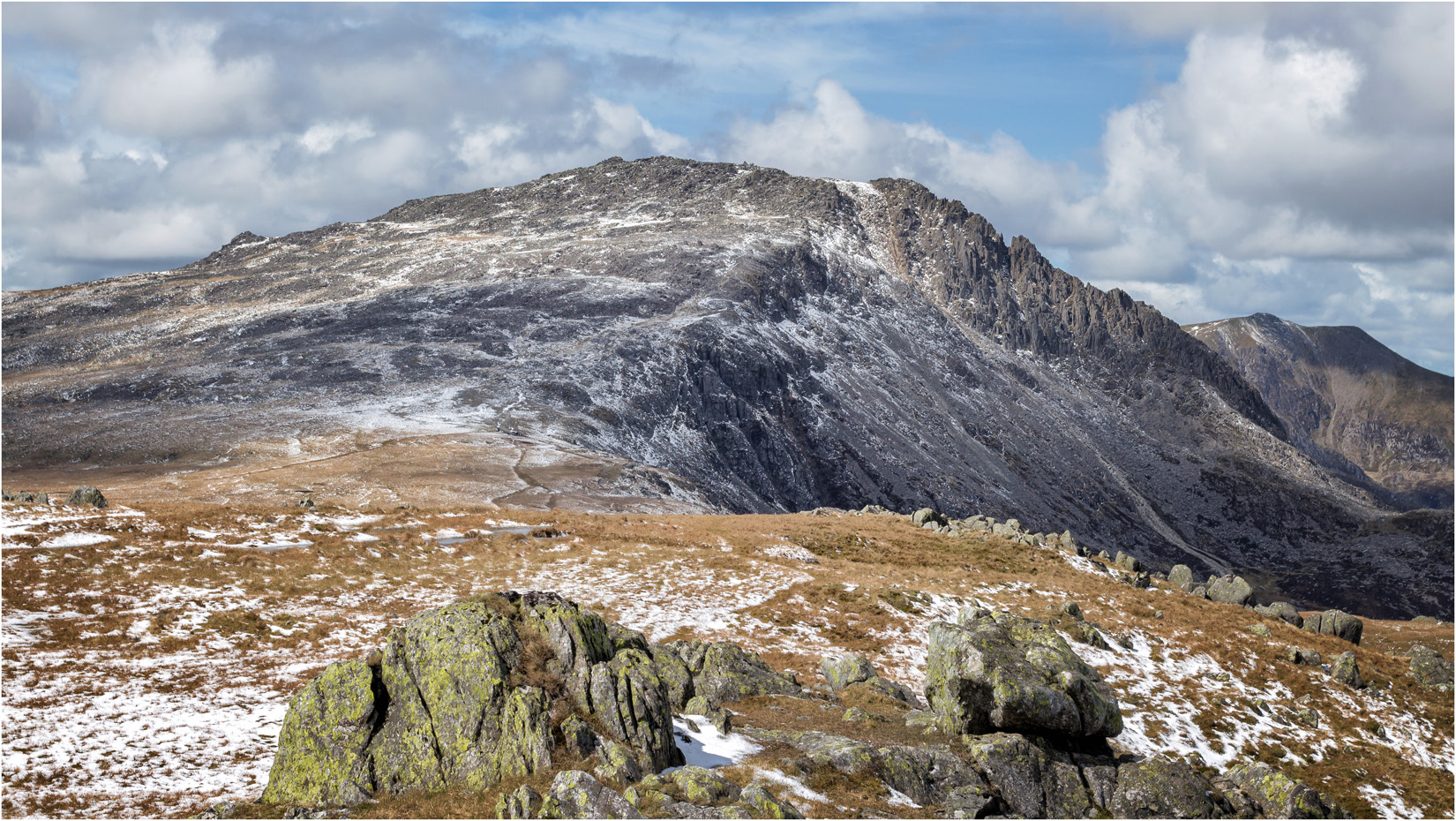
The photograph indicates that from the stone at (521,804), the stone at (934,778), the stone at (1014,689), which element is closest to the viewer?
the stone at (521,804)

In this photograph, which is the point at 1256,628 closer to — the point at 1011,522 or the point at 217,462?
the point at 1011,522

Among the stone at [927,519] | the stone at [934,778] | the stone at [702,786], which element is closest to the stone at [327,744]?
the stone at [702,786]

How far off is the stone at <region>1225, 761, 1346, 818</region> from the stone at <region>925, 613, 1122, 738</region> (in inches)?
181

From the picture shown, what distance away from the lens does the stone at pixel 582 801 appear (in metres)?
15.6

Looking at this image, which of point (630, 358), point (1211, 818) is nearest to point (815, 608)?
point (1211, 818)

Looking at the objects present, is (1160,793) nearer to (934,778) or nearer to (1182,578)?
(934,778)

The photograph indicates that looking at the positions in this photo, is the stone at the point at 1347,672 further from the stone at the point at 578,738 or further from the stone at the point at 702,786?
the stone at the point at 578,738

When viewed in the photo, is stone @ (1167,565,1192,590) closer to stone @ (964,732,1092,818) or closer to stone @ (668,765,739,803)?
stone @ (964,732,1092,818)

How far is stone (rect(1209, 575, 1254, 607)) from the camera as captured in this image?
5588cm

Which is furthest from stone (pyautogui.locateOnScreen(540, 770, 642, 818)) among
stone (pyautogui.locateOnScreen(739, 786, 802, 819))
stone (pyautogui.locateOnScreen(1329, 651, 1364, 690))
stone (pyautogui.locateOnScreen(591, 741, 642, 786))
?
stone (pyautogui.locateOnScreen(1329, 651, 1364, 690))

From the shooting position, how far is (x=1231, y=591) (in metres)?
56.8

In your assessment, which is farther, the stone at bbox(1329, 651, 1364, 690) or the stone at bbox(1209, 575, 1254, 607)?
the stone at bbox(1209, 575, 1254, 607)

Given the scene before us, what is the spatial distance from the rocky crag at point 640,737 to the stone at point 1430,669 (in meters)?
23.3

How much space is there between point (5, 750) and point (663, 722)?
14523 mm
